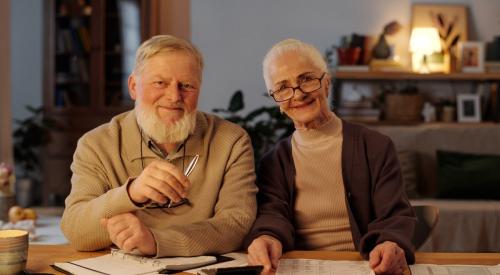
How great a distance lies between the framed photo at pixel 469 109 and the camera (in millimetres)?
4898

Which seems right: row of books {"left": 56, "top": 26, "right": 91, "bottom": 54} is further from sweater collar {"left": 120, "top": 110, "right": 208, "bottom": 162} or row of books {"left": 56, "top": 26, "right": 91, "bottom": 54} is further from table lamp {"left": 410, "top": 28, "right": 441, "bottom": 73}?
sweater collar {"left": 120, "top": 110, "right": 208, "bottom": 162}

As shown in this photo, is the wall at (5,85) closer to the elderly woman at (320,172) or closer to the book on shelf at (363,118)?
the book on shelf at (363,118)

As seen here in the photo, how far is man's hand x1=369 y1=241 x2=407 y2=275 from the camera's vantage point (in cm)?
132

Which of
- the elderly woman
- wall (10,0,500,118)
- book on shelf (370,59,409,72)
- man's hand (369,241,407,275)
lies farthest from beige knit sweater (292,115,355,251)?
wall (10,0,500,118)

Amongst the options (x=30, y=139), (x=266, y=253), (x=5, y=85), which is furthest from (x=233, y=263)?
(x=30, y=139)

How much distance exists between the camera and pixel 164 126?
163 cm

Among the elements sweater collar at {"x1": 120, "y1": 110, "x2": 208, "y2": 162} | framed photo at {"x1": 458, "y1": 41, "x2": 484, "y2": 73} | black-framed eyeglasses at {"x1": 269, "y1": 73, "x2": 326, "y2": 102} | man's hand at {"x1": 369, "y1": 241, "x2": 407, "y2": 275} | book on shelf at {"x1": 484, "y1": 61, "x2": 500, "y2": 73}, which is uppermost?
framed photo at {"x1": 458, "y1": 41, "x2": 484, "y2": 73}

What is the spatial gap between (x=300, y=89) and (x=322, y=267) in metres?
0.56

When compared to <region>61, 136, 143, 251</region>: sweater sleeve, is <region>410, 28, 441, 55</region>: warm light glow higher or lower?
higher

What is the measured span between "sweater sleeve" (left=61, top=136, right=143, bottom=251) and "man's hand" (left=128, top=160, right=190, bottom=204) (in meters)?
0.08

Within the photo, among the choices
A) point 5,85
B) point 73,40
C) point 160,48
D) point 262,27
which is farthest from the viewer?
point 73,40

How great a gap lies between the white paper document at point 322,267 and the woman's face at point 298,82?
1.54ft

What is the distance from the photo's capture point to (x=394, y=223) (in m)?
1.57

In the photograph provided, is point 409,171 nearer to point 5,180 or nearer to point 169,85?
point 5,180
